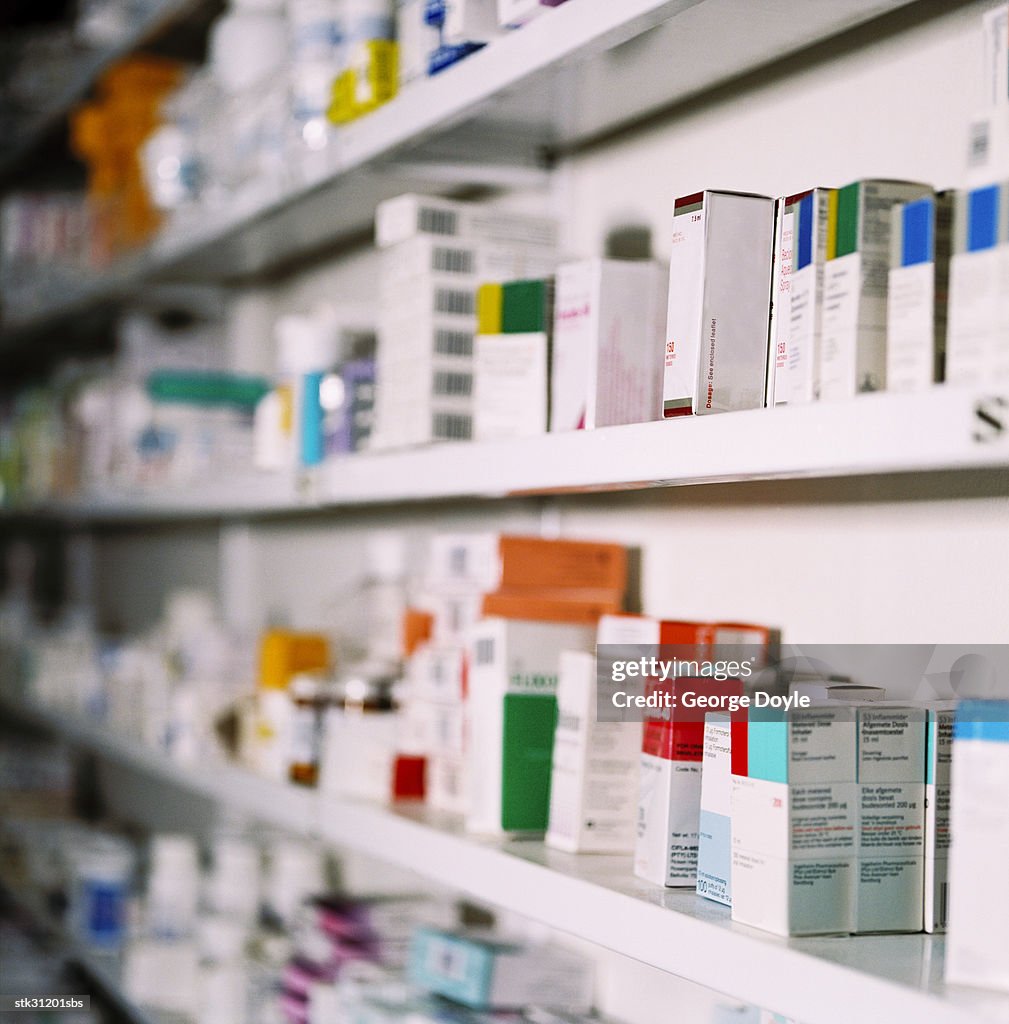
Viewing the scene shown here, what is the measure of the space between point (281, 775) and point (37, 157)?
2.40 m

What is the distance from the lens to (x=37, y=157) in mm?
3705

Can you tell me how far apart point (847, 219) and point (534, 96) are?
0.60 metres

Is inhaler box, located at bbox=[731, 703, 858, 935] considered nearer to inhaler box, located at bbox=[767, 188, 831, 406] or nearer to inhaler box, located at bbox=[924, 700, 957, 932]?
inhaler box, located at bbox=[924, 700, 957, 932]

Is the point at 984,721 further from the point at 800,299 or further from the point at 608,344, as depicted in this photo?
the point at 608,344

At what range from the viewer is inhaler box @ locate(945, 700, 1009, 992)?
2.85ft

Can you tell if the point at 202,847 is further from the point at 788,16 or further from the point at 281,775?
the point at 788,16

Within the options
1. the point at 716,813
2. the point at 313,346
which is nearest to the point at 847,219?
the point at 716,813

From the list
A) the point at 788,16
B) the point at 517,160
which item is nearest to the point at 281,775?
the point at 517,160

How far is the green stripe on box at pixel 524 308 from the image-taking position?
1.40m

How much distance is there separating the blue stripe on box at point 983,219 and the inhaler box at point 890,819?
34 centimetres

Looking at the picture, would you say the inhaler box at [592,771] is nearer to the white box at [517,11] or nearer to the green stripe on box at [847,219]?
the green stripe on box at [847,219]

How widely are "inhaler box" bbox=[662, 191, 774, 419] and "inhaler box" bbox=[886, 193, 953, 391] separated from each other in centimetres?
17

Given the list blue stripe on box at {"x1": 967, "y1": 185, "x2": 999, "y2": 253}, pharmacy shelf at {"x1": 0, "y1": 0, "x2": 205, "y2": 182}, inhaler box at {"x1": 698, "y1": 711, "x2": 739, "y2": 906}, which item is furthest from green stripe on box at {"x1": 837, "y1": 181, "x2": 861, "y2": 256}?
pharmacy shelf at {"x1": 0, "y1": 0, "x2": 205, "y2": 182}

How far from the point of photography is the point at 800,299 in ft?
3.39
